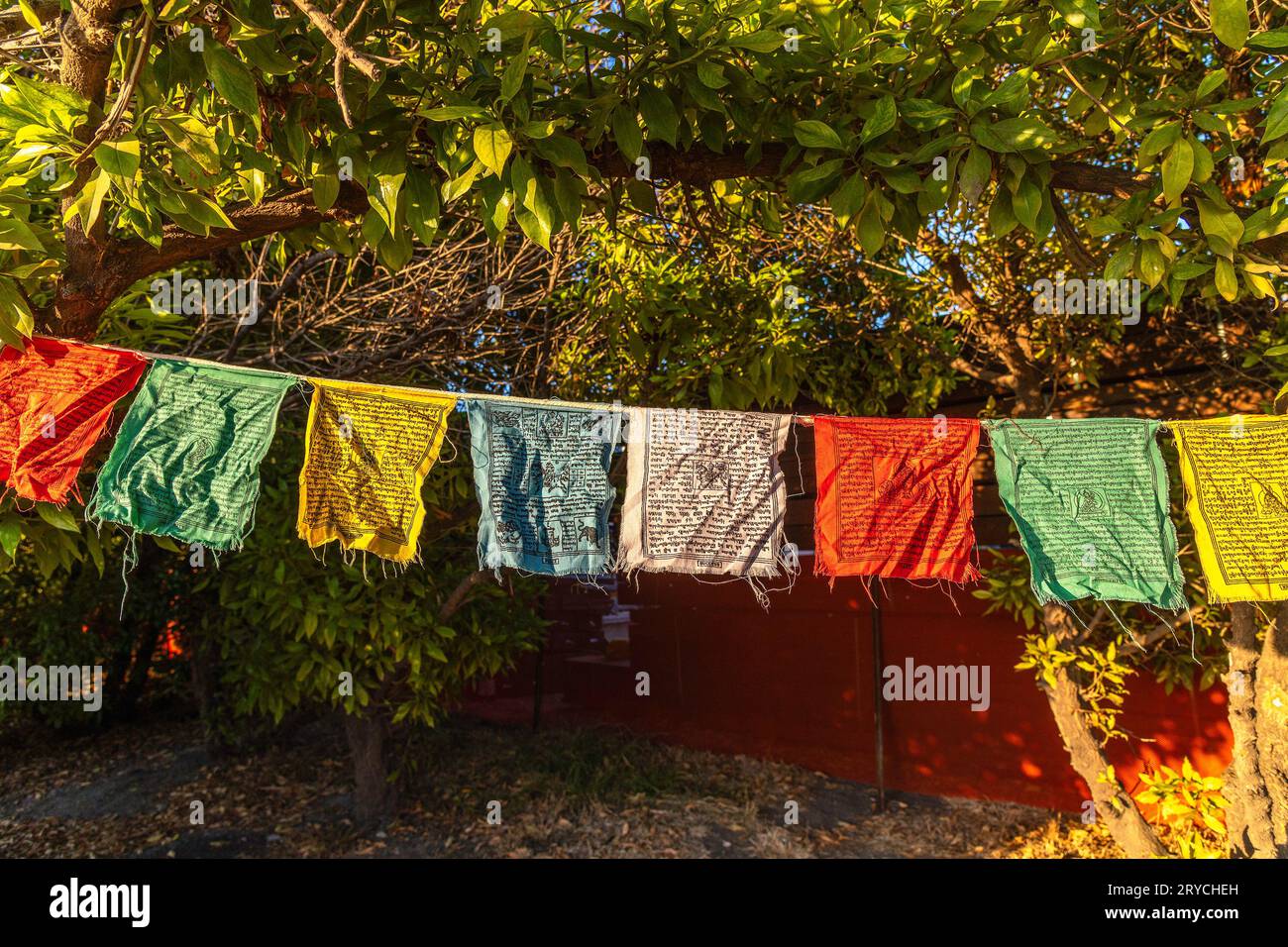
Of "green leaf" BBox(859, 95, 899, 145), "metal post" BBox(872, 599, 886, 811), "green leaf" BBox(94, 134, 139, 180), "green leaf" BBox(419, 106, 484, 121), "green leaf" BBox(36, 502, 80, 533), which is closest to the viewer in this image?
"green leaf" BBox(94, 134, 139, 180)

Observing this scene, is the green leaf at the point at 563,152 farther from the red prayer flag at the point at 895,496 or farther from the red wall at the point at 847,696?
the red wall at the point at 847,696

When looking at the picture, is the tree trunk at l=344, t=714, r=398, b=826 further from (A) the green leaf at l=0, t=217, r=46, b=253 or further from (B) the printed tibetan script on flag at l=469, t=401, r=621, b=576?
(A) the green leaf at l=0, t=217, r=46, b=253

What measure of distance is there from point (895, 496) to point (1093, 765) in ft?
7.57

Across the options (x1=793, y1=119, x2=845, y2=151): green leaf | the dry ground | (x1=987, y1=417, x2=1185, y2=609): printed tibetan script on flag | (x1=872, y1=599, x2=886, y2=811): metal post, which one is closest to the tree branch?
(x1=793, y1=119, x2=845, y2=151): green leaf

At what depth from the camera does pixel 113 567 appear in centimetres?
740

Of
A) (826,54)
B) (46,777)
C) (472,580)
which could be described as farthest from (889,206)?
(46,777)

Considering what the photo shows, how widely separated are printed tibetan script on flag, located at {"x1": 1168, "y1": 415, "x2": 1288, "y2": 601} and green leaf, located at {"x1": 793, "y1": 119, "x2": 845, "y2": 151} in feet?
5.78

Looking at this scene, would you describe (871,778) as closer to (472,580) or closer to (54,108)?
(472,580)

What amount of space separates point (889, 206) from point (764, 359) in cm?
204

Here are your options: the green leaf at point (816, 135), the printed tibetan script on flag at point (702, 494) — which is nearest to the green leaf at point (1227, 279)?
the green leaf at point (816, 135)

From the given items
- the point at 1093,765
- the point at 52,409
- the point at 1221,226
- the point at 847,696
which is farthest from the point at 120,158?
the point at 847,696

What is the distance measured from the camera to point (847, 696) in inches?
262

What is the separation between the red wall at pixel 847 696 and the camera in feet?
18.4

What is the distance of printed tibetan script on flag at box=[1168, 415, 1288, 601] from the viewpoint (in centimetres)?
339
